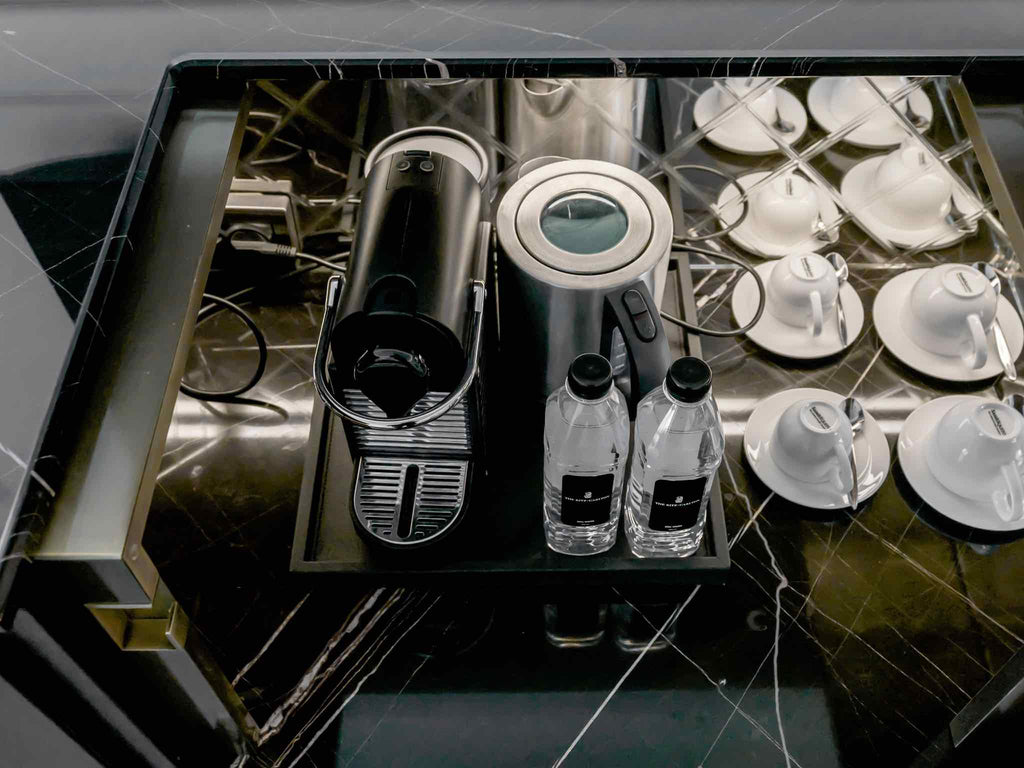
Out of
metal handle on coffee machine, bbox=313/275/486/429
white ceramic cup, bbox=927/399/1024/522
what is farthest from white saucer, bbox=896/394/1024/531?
metal handle on coffee machine, bbox=313/275/486/429

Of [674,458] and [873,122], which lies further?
[873,122]

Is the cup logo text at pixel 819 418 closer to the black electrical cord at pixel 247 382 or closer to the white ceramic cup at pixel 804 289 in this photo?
the white ceramic cup at pixel 804 289

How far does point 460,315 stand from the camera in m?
0.55

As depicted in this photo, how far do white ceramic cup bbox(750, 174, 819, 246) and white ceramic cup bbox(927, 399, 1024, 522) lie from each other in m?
0.25

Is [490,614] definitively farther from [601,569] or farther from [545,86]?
[545,86]

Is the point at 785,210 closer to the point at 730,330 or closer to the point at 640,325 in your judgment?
the point at 730,330

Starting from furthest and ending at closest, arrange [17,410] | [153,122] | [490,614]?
[490,614]
[153,122]
[17,410]

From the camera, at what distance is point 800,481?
2.48 feet

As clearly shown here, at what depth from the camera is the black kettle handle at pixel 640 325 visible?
603 mm

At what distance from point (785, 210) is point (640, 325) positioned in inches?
14.3

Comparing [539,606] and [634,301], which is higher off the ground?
[634,301]

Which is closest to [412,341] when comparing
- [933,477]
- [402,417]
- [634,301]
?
[402,417]

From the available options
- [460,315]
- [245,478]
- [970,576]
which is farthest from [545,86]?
[970,576]

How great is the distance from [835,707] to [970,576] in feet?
0.59
